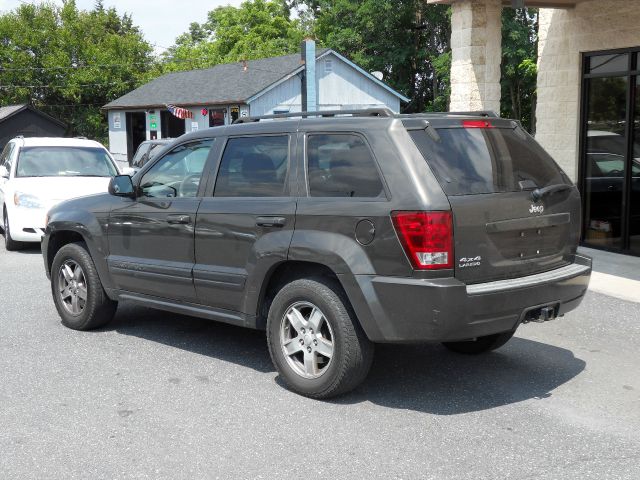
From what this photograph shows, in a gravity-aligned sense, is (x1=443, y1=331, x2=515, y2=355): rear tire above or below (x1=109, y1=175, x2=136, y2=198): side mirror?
below

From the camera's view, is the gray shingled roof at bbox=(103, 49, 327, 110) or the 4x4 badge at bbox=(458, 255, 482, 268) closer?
the 4x4 badge at bbox=(458, 255, 482, 268)

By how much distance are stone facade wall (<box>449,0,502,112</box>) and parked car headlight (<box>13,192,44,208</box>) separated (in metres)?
6.70

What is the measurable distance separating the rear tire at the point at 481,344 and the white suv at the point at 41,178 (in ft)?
25.0

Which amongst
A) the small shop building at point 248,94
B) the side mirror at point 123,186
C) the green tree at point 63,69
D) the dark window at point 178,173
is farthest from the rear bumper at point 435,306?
the green tree at point 63,69

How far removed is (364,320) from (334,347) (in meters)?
0.31

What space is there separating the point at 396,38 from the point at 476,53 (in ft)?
115

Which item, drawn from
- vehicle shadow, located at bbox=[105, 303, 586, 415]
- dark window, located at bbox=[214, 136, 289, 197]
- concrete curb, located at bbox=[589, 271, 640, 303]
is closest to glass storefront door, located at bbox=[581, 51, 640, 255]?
concrete curb, located at bbox=[589, 271, 640, 303]

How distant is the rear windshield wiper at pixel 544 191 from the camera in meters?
5.22

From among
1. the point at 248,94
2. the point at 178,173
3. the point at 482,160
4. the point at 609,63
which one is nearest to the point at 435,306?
the point at 482,160

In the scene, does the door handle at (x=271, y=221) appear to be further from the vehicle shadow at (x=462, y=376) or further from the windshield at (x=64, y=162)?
the windshield at (x=64, y=162)

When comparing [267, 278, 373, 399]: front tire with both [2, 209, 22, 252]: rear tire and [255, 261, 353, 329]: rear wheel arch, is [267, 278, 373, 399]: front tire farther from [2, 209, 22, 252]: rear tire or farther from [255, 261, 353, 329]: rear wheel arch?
[2, 209, 22, 252]: rear tire

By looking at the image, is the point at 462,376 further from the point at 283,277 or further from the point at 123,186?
the point at 123,186

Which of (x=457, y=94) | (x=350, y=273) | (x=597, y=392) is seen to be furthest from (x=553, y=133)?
(x=350, y=273)

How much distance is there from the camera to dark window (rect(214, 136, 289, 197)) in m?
5.56
